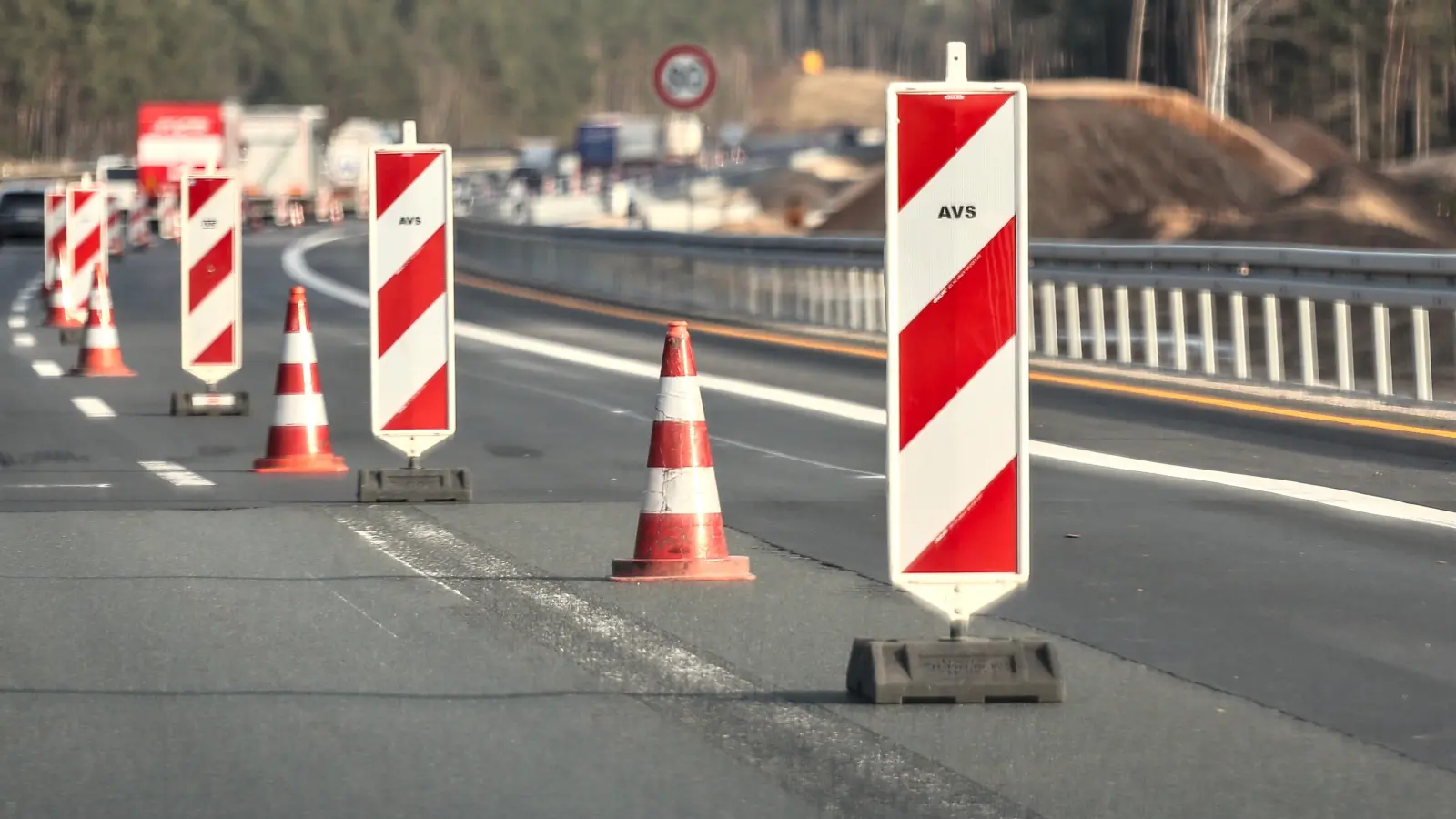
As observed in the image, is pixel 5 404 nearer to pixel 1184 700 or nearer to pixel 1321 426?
pixel 1321 426

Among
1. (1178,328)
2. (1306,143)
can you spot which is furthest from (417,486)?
(1306,143)

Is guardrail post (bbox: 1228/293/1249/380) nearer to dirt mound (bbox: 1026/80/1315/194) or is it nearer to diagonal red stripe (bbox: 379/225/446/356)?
diagonal red stripe (bbox: 379/225/446/356)

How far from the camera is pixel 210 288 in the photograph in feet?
57.9

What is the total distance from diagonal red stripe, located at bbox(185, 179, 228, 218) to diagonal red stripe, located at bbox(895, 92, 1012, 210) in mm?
11043

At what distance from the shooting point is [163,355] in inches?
921

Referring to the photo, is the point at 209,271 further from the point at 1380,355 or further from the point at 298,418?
the point at 1380,355

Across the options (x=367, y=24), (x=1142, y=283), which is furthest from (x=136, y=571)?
(x=367, y=24)

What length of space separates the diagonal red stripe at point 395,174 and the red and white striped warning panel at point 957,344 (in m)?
5.51

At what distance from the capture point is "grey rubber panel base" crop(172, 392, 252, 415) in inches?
696

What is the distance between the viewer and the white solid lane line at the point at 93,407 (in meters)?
17.6

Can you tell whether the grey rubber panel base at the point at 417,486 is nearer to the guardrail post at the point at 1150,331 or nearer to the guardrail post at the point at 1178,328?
the guardrail post at the point at 1178,328

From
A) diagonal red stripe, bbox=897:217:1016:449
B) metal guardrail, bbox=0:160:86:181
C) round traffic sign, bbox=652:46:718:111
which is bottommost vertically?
diagonal red stripe, bbox=897:217:1016:449

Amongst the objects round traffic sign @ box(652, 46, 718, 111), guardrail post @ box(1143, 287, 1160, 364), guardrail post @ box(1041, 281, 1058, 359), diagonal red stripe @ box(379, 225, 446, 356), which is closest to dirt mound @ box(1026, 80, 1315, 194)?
round traffic sign @ box(652, 46, 718, 111)

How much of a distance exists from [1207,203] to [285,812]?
55302mm
